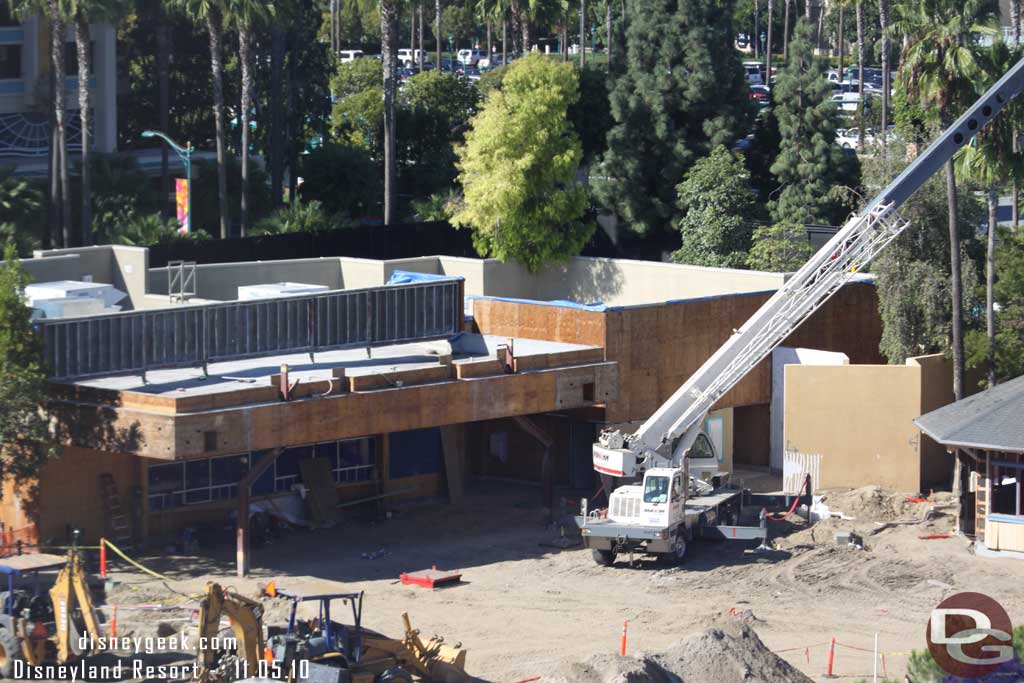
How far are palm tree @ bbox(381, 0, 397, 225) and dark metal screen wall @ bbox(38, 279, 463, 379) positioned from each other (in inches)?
1006

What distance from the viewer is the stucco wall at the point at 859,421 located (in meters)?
44.0

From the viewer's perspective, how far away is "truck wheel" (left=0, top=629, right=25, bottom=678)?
2916 centimetres

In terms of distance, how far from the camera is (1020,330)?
45.4 metres

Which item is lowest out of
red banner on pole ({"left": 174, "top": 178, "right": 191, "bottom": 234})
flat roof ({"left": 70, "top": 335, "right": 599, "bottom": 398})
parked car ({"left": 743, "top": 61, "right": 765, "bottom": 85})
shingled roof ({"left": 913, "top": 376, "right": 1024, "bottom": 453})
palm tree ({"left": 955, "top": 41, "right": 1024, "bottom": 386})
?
shingled roof ({"left": 913, "top": 376, "right": 1024, "bottom": 453})

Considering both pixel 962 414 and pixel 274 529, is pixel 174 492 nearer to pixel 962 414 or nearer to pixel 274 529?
pixel 274 529

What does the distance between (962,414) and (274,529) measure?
16.8 metres

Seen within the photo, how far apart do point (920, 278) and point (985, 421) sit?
8.54 m

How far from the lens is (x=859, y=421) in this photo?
44.3m

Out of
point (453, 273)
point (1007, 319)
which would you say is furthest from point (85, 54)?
point (1007, 319)

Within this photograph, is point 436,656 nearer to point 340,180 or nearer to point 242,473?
point 242,473

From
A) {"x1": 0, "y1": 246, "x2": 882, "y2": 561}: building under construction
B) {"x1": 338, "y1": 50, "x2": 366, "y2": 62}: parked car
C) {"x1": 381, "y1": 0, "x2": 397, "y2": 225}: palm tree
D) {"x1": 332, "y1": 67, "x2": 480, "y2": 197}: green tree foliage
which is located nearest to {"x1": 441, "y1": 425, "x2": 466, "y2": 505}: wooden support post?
{"x1": 0, "y1": 246, "x2": 882, "y2": 561}: building under construction

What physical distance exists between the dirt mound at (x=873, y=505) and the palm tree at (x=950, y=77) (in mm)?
3160

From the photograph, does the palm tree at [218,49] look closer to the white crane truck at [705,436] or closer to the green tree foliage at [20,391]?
the green tree foliage at [20,391]

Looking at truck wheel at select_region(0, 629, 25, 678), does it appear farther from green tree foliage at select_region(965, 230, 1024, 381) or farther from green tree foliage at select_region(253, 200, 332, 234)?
green tree foliage at select_region(253, 200, 332, 234)
